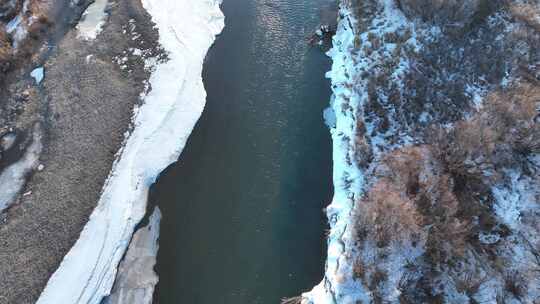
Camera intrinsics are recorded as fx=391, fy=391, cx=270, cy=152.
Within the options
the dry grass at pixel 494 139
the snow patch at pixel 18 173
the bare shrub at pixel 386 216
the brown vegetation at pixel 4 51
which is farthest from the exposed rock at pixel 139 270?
the brown vegetation at pixel 4 51

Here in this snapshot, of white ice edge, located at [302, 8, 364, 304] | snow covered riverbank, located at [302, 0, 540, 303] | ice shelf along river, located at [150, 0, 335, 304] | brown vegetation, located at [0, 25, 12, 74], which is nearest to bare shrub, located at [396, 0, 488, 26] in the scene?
snow covered riverbank, located at [302, 0, 540, 303]

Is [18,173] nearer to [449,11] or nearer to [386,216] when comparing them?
[386,216]


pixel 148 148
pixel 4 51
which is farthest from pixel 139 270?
pixel 4 51

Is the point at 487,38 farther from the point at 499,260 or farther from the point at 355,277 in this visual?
the point at 355,277

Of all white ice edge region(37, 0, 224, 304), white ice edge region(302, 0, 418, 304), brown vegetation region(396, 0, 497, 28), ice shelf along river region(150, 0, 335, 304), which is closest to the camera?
white ice edge region(302, 0, 418, 304)

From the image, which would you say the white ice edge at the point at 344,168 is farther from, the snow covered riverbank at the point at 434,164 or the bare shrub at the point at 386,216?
the bare shrub at the point at 386,216

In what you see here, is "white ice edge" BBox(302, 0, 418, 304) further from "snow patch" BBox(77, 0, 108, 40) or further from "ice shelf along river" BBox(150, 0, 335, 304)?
→ "snow patch" BBox(77, 0, 108, 40)
